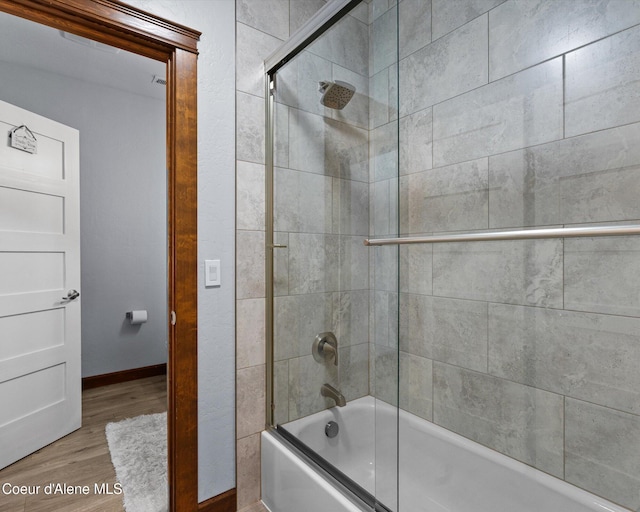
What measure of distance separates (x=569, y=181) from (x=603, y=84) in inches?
11.4

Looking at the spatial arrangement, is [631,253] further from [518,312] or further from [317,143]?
[317,143]

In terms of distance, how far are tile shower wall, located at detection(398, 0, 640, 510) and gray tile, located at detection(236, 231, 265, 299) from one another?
566 millimetres

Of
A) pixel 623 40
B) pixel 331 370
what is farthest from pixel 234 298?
pixel 623 40

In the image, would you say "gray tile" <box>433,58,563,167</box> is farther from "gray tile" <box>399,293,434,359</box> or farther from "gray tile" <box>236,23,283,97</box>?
"gray tile" <box>236,23,283,97</box>

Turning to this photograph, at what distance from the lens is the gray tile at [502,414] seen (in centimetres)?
119

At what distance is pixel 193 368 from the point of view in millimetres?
1395

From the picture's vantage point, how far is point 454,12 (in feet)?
4.87

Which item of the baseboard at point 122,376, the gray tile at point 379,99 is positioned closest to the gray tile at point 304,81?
the gray tile at point 379,99

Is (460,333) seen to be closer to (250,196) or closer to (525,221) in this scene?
(525,221)

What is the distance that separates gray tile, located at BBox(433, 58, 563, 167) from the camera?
46.2 inches

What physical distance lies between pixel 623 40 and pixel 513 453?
1388 mm

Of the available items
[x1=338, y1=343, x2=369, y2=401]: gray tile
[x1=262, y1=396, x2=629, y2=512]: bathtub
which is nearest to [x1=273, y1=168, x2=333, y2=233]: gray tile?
[x1=338, y1=343, x2=369, y2=401]: gray tile

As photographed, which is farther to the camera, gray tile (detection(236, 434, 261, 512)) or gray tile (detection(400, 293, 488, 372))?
gray tile (detection(236, 434, 261, 512))

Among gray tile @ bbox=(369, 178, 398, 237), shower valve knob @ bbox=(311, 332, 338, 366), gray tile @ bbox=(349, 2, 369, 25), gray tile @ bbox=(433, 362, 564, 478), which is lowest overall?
gray tile @ bbox=(433, 362, 564, 478)
